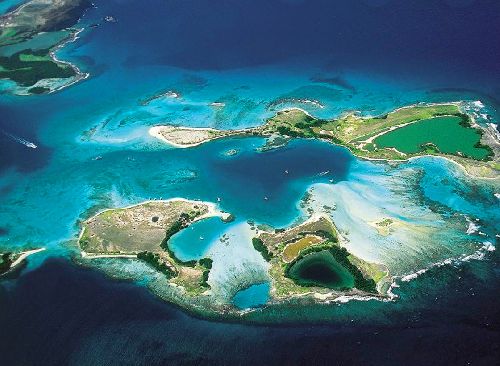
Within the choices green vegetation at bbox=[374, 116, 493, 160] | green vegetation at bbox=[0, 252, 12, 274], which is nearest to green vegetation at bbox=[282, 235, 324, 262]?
green vegetation at bbox=[374, 116, 493, 160]

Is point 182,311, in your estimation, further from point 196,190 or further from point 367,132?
Result: point 367,132

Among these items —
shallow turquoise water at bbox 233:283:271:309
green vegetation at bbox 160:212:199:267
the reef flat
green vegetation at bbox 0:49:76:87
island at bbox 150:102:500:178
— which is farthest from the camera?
green vegetation at bbox 0:49:76:87

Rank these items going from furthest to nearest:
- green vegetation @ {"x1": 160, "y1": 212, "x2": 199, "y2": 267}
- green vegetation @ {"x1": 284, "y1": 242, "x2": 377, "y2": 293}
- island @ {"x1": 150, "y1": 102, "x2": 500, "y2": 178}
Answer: island @ {"x1": 150, "y1": 102, "x2": 500, "y2": 178}, green vegetation @ {"x1": 160, "y1": 212, "x2": 199, "y2": 267}, green vegetation @ {"x1": 284, "y1": 242, "x2": 377, "y2": 293}

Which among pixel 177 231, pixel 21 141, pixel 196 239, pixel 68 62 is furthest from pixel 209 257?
pixel 68 62

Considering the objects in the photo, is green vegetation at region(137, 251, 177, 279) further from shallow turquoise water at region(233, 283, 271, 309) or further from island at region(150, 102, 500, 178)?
island at region(150, 102, 500, 178)

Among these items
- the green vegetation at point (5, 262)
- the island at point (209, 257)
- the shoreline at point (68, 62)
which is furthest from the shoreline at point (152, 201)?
the shoreline at point (68, 62)

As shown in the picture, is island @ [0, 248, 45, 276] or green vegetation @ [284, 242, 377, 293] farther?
island @ [0, 248, 45, 276]
